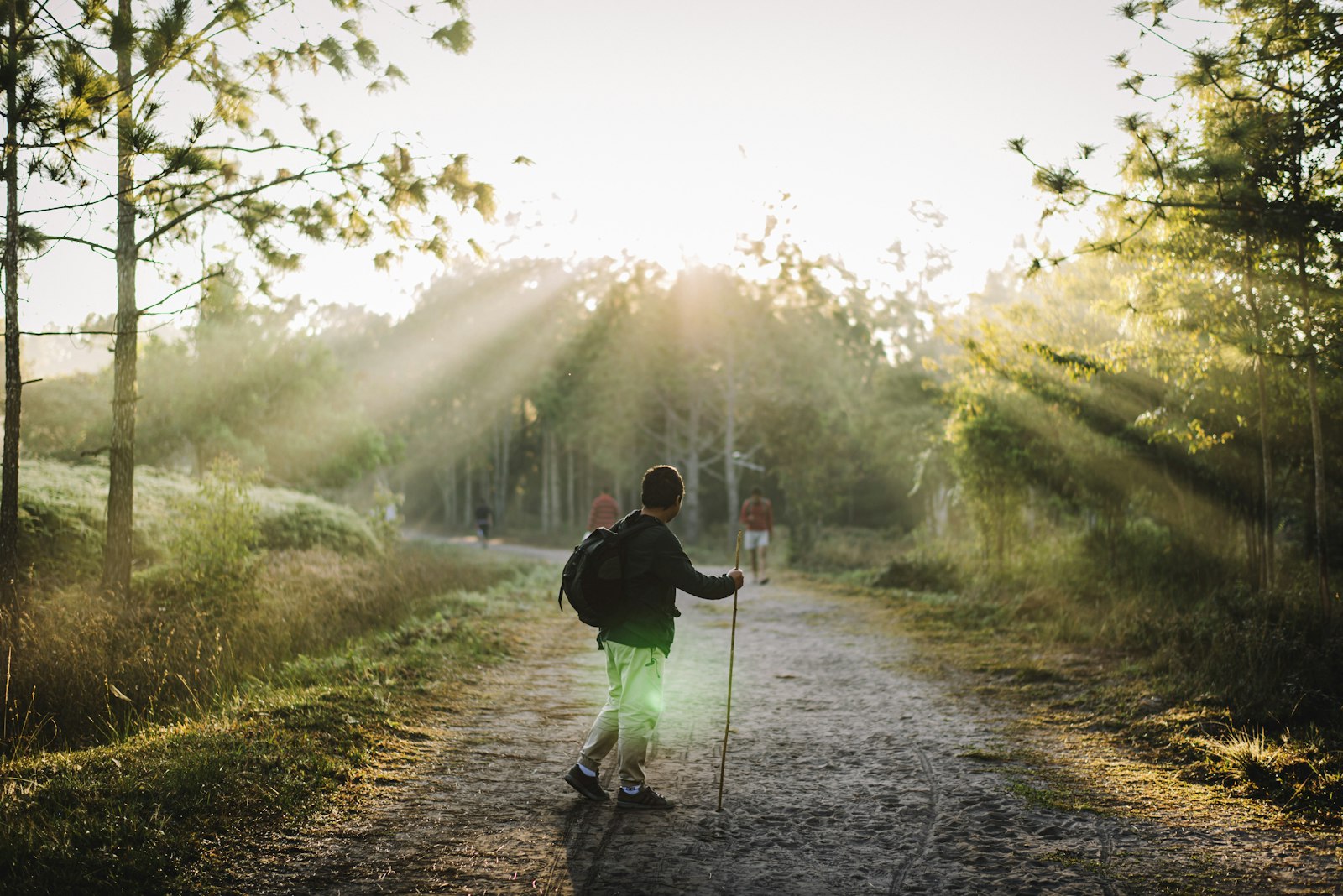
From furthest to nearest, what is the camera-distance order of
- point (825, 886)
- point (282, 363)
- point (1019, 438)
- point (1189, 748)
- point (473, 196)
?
point (282, 363)
point (1019, 438)
point (473, 196)
point (1189, 748)
point (825, 886)

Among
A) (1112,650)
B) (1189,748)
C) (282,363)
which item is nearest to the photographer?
(1189,748)

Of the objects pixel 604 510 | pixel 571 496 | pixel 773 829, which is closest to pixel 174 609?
pixel 773 829

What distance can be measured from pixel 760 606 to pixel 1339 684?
9511 mm

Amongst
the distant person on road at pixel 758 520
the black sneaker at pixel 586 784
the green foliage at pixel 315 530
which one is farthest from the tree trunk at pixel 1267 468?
the green foliage at pixel 315 530

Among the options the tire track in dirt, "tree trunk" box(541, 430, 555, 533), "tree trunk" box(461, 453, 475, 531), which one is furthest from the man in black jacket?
"tree trunk" box(461, 453, 475, 531)

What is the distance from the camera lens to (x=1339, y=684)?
7297mm

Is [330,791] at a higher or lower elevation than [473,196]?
lower

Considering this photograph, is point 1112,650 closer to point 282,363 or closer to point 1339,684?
point 1339,684

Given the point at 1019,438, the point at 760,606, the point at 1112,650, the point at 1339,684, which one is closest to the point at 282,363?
the point at 760,606

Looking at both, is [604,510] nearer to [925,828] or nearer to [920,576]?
[920,576]

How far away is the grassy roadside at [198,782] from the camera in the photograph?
4145mm

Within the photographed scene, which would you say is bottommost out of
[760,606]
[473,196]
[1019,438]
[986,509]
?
[760,606]

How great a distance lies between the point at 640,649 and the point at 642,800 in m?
0.87

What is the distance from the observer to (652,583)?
548cm
